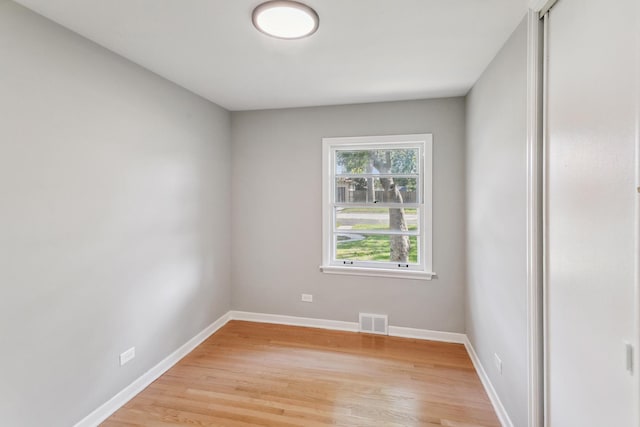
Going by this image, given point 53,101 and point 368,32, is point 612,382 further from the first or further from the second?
point 53,101

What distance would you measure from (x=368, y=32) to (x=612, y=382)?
201 cm

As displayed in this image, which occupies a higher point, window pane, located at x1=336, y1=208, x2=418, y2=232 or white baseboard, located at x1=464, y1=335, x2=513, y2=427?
window pane, located at x1=336, y1=208, x2=418, y2=232

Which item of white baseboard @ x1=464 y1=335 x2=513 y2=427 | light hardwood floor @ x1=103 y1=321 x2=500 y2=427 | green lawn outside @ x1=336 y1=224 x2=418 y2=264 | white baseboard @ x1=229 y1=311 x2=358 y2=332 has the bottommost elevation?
light hardwood floor @ x1=103 y1=321 x2=500 y2=427

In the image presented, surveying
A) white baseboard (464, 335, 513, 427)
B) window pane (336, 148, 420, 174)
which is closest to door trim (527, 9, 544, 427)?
white baseboard (464, 335, 513, 427)

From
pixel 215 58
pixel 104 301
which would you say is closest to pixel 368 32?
pixel 215 58

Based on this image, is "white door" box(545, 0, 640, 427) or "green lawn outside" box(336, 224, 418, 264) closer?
"white door" box(545, 0, 640, 427)

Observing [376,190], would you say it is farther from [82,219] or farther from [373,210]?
[82,219]

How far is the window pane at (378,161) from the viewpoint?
330cm

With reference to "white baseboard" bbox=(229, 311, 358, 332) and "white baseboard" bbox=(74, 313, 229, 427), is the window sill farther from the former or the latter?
"white baseboard" bbox=(74, 313, 229, 427)

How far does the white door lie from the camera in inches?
38.4

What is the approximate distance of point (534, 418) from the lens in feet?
5.10

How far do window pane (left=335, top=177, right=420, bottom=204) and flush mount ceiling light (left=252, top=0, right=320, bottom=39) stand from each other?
1853mm

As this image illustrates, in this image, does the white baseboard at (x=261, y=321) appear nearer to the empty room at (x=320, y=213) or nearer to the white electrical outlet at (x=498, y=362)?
the empty room at (x=320, y=213)

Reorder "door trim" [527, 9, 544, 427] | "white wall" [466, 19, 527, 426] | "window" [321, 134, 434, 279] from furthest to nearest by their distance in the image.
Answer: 1. "window" [321, 134, 434, 279]
2. "white wall" [466, 19, 527, 426]
3. "door trim" [527, 9, 544, 427]
